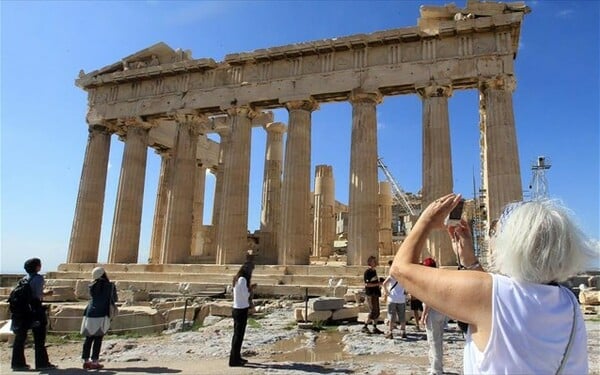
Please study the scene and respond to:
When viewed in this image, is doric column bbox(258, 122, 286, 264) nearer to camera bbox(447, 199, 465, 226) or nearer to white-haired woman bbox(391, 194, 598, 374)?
camera bbox(447, 199, 465, 226)

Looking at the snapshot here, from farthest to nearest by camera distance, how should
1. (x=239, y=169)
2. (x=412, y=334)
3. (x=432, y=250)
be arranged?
(x=239, y=169) < (x=432, y=250) < (x=412, y=334)

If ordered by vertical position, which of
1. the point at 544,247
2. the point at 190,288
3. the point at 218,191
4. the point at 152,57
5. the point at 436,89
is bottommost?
the point at 190,288

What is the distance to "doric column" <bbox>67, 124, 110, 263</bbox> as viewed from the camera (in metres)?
24.3

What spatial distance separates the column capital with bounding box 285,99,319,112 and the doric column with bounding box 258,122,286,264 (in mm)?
→ 5366

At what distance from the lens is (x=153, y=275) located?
21.0 metres

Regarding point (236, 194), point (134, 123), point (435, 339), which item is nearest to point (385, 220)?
point (236, 194)

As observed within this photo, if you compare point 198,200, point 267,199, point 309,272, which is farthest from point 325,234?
point 309,272

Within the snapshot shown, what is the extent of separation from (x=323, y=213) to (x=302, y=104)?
10.4 metres

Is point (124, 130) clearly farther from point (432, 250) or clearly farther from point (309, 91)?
point (432, 250)

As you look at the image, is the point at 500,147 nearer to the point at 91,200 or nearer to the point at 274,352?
the point at 274,352

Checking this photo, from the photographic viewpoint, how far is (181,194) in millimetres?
23594

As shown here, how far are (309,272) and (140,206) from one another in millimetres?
10909

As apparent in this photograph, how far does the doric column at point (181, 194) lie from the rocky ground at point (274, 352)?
38.7 ft

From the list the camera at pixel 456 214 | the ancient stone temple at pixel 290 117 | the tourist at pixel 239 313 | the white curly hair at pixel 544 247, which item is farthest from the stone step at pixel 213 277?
the white curly hair at pixel 544 247
